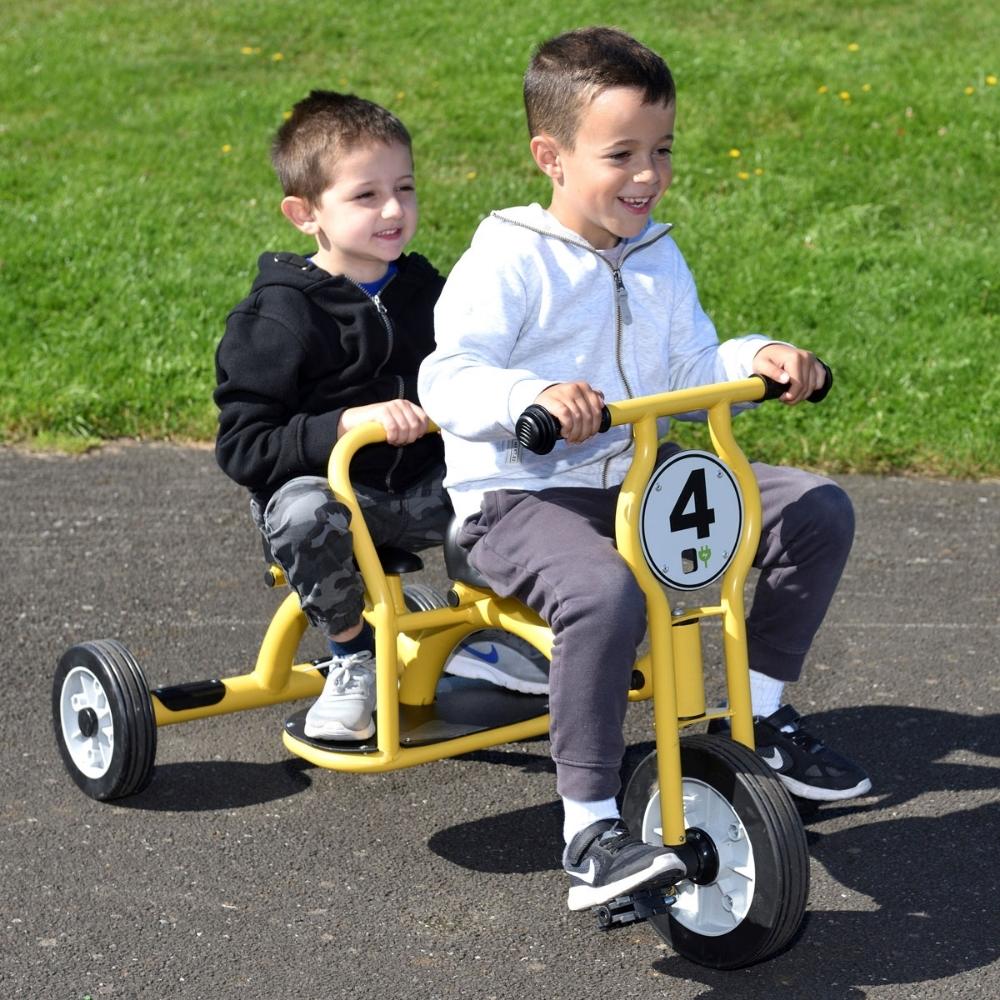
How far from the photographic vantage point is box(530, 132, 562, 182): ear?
357cm

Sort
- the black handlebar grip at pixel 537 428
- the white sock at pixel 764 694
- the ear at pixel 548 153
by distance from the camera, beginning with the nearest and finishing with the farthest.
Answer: the black handlebar grip at pixel 537 428
the ear at pixel 548 153
the white sock at pixel 764 694

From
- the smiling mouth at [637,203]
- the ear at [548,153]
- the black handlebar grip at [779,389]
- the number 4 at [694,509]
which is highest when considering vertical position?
the ear at [548,153]

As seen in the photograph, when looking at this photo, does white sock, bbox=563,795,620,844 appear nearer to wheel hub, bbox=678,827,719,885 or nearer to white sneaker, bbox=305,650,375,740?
wheel hub, bbox=678,827,719,885

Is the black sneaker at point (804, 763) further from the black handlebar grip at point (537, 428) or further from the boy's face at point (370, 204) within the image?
the boy's face at point (370, 204)

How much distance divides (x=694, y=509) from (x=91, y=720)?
162 centimetres

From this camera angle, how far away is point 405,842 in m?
3.79

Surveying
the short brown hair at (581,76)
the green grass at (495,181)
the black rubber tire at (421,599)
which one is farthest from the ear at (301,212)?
the green grass at (495,181)

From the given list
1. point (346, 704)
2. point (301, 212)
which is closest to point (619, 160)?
point (301, 212)

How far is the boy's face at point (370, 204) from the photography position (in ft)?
13.1

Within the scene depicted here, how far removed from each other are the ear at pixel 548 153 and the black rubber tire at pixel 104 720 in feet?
4.88

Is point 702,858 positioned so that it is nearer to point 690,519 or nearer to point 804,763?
point 690,519

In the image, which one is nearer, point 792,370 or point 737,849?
point 737,849

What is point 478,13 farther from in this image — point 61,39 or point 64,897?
point 64,897

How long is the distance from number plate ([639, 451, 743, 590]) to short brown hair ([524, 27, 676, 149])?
78 centimetres
